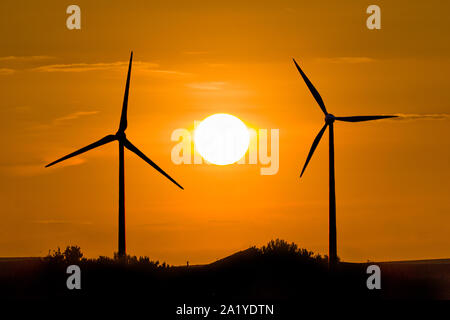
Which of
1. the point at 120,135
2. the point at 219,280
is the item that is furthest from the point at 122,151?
the point at 219,280

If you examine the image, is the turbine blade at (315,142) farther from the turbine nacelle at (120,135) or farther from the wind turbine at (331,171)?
the turbine nacelle at (120,135)

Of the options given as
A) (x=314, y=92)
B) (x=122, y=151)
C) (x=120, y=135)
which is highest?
(x=314, y=92)

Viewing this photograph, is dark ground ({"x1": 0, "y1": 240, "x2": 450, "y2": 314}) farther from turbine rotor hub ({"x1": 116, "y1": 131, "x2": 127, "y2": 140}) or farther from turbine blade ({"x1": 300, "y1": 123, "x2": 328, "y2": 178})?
turbine rotor hub ({"x1": 116, "y1": 131, "x2": 127, "y2": 140})

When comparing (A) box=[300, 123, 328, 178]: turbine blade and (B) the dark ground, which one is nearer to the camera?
(B) the dark ground

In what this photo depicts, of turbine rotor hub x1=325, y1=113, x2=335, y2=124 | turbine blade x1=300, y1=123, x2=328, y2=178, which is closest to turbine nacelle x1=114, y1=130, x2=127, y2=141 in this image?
turbine blade x1=300, y1=123, x2=328, y2=178

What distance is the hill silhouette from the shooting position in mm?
96062

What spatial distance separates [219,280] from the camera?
102 metres

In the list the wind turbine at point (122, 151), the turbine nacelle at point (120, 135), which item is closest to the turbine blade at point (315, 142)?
the wind turbine at point (122, 151)

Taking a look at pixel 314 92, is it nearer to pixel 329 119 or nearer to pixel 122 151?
pixel 329 119

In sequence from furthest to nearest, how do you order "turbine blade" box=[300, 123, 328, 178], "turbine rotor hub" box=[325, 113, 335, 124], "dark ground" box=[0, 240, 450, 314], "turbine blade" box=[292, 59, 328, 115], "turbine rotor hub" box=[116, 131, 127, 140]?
"turbine blade" box=[292, 59, 328, 115]
"turbine rotor hub" box=[116, 131, 127, 140]
"turbine rotor hub" box=[325, 113, 335, 124]
"turbine blade" box=[300, 123, 328, 178]
"dark ground" box=[0, 240, 450, 314]
